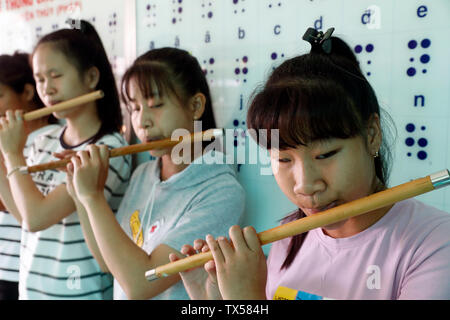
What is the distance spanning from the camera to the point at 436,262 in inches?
18.7

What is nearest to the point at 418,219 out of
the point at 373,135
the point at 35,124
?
the point at 373,135

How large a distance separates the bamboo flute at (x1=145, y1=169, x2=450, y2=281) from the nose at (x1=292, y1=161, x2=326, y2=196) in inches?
1.2

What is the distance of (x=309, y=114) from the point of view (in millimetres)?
510

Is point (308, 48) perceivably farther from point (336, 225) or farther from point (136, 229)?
point (136, 229)

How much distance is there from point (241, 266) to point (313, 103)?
217mm

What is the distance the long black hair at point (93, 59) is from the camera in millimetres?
1013

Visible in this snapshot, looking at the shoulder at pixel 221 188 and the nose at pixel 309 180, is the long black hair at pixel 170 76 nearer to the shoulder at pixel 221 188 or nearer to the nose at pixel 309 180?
the shoulder at pixel 221 188

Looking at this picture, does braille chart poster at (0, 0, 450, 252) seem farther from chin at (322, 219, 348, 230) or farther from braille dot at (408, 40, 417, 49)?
chin at (322, 219, 348, 230)

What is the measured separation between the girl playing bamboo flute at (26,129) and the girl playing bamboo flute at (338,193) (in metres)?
0.79

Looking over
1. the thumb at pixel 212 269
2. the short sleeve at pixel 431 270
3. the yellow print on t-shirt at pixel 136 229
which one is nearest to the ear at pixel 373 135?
the short sleeve at pixel 431 270

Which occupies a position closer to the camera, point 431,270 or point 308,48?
point 431,270

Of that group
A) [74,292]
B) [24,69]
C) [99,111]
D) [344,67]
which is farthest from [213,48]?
[24,69]

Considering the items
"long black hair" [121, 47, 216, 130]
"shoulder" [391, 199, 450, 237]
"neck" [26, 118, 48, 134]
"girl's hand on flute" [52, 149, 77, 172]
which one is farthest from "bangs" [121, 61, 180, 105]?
"neck" [26, 118, 48, 134]
